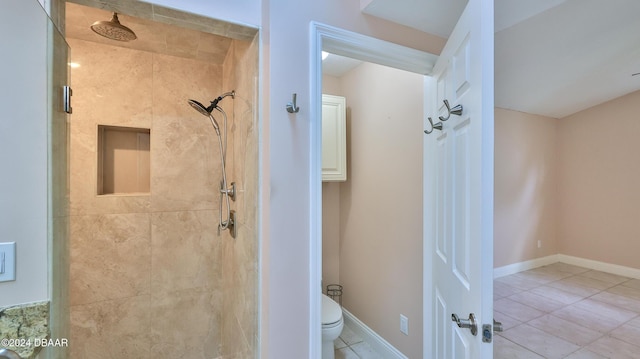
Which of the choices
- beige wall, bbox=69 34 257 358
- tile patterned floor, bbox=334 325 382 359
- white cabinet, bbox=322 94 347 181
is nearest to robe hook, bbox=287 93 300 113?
beige wall, bbox=69 34 257 358

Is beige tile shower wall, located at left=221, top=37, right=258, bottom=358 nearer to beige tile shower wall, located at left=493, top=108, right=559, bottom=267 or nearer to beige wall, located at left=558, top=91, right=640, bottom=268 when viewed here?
beige tile shower wall, located at left=493, top=108, right=559, bottom=267

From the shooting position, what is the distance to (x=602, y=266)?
166 inches

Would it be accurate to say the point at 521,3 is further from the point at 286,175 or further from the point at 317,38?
the point at 286,175

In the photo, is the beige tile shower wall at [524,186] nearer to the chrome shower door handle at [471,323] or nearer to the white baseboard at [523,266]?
the white baseboard at [523,266]

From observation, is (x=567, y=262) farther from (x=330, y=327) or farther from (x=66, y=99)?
(x=66, y=99)

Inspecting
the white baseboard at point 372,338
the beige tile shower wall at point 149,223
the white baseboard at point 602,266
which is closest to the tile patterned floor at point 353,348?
the white baseboard at point 372,338

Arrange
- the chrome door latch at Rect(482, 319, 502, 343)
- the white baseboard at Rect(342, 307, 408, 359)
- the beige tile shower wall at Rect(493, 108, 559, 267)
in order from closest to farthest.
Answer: the chrome door latch at Rect(482, 319, 502, 343) → the white baseboard at Rect(342, 307, 408, 359) → the beige tile shower wall at Rect(493, 108, 559, 267)

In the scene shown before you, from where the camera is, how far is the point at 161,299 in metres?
2.01

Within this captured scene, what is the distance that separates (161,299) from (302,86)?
75.2 inches

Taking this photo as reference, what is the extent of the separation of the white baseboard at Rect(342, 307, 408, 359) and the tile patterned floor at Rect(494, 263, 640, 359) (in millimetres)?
898

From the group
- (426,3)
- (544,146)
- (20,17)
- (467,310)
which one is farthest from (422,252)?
(544,146)

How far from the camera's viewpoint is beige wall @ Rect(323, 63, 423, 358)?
1863 mm

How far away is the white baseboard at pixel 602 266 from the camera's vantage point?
3930 millimetres

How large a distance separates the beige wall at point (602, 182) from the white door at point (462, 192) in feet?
14.9
